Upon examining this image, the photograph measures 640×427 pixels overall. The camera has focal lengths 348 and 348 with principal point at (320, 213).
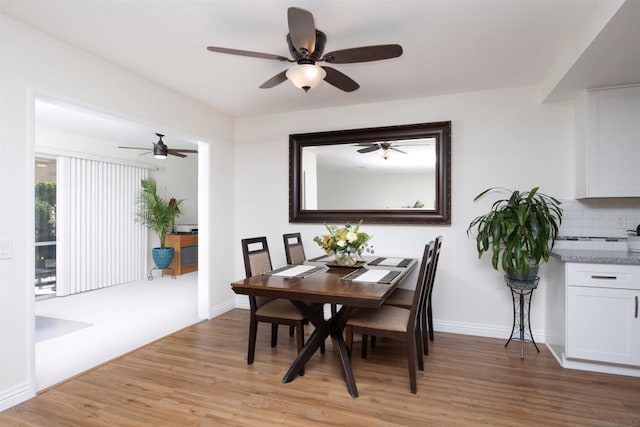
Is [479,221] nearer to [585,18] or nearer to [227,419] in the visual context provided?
[585,18]

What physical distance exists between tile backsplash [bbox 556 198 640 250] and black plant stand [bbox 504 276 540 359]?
561 millimetres

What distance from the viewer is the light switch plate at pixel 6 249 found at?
7.09 ft

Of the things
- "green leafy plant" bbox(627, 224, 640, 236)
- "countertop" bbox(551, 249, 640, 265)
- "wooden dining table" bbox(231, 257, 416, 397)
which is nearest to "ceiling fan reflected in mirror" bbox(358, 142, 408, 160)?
"wooden dining table" bbox(231, 257, 416, 397)

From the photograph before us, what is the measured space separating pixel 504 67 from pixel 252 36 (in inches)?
83.0

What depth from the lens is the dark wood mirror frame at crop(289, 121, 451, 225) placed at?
3568mm

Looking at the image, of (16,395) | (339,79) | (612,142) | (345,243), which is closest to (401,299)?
(345,243)

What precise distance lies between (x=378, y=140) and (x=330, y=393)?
2.59 m

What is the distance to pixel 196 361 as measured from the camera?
2.85 m

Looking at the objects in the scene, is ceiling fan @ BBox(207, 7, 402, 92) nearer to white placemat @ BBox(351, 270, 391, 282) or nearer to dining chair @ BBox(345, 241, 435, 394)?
dining chair @ BBox(345, 241, 435, 394)

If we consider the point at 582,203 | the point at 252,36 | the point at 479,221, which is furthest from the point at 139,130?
the point at 582,203

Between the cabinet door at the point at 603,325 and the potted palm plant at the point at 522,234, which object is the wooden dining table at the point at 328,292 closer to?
the potted palm plant at the point at 522,234

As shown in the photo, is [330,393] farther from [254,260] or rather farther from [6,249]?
[6,249]

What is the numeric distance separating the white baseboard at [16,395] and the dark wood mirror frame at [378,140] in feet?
8.88

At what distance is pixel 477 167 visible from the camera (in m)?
3.51
